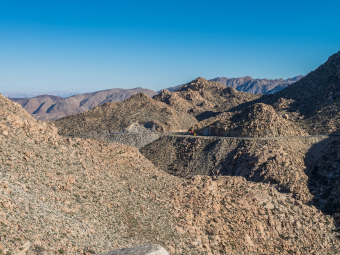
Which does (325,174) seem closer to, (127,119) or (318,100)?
(318,100)

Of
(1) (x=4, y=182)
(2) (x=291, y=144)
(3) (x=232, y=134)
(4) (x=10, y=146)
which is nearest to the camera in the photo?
(1) (x=4, y=182)

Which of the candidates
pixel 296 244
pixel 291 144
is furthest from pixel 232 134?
pixel 296 244

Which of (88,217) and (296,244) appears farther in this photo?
(296,244)

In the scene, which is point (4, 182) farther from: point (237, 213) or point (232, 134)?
point (232, 134)

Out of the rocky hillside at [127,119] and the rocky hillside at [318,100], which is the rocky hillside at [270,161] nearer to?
the rocky hillside at [318,100]

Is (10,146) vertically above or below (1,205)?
above

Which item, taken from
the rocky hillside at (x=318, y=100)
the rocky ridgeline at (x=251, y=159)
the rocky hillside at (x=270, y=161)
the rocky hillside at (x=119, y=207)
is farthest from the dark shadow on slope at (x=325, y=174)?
the rocky hillside at (x=318, y=100)
